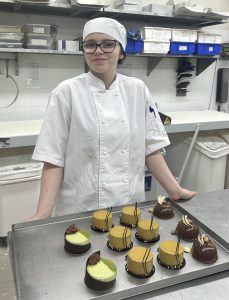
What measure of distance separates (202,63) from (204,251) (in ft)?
9.11

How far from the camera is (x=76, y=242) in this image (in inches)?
30.8

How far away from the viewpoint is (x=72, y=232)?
821 millimetres

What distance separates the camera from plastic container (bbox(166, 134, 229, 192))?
2.66 meters

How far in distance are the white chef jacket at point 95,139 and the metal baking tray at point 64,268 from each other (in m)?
Answer: 0.29

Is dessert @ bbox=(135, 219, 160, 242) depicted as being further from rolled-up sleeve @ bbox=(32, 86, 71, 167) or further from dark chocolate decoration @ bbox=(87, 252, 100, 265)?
rolled-up sleeve @ bbox=(32, 86, 71, 167)

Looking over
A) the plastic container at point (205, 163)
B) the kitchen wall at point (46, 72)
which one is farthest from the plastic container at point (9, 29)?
the plastic container at point (205, 163)

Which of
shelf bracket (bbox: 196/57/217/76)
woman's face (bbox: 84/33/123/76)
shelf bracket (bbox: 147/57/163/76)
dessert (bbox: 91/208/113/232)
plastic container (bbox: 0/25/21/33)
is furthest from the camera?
shelf bracket (bbox: 196/57/217/76)

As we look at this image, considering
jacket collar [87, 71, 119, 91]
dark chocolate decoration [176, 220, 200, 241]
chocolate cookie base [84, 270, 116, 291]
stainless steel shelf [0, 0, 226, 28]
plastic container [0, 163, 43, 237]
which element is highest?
stainless steel shelf [0, 0, 226, 28]

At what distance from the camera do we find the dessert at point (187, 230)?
2.77 ft

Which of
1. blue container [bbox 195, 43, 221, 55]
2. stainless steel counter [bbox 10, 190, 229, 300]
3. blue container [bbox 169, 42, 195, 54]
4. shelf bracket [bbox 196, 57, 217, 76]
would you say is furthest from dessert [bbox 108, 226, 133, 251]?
shelf bracket [bbox 196, 57, 217, 76]

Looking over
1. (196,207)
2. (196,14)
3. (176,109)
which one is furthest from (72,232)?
(176,109)

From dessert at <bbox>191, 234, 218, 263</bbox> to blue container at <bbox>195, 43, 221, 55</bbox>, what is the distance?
2.38 metres

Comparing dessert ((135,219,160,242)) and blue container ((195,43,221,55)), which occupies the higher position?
Answer: blue container ((195,43,221,55))

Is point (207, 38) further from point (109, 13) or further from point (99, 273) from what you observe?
point (99, 273)
